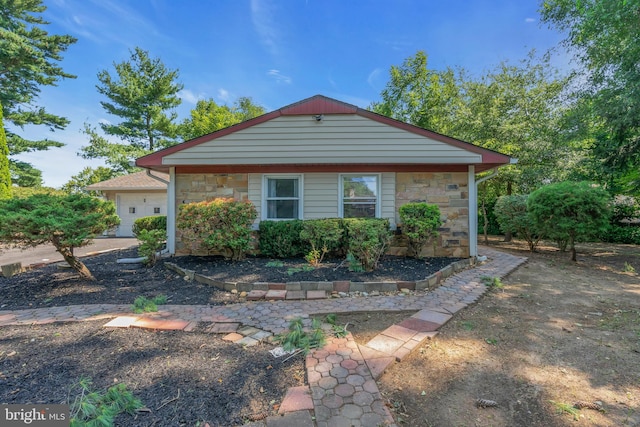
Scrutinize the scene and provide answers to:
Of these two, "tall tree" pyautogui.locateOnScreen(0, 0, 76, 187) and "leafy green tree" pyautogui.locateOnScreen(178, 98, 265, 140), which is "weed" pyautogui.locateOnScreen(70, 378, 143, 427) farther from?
"leafy green tree" pyautogui.locateOnScreen(178, 98, 265, 140)

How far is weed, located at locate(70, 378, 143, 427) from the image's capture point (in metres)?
1.63

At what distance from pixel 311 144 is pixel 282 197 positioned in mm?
1470

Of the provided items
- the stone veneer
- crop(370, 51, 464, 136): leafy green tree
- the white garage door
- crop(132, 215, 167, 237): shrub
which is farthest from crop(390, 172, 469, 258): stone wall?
the white garage door

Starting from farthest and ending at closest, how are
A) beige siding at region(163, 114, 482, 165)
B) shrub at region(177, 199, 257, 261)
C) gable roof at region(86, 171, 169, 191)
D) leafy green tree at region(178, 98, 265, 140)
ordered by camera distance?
1. leafy green tree at region(178, 98, 265, 140)
2. gable roof at region(86, 171, 169, 191)
3. beige siding at region(163, 114, 482, 165)
4. shrub at region(177, 199, 257, 261)

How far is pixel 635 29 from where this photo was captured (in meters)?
6.73

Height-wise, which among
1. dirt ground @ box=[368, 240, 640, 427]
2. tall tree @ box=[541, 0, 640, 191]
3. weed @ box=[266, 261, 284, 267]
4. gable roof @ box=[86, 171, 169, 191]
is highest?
tall tree @ box=[541, 0, 640, 191]

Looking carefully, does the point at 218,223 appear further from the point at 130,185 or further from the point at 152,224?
the point at 130,185

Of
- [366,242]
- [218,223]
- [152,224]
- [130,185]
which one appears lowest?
[366,242]

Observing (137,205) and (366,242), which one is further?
(137,205)

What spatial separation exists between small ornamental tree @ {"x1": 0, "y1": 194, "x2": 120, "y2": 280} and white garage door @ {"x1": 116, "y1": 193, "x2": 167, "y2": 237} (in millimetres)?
9479

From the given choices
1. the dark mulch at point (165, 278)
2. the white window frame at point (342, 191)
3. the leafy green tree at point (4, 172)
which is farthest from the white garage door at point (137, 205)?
the white window frame at point (342, 191)

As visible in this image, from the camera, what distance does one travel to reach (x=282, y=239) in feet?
20.0

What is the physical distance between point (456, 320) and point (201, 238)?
4562mm

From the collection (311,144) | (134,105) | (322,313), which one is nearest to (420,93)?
(311,144)
